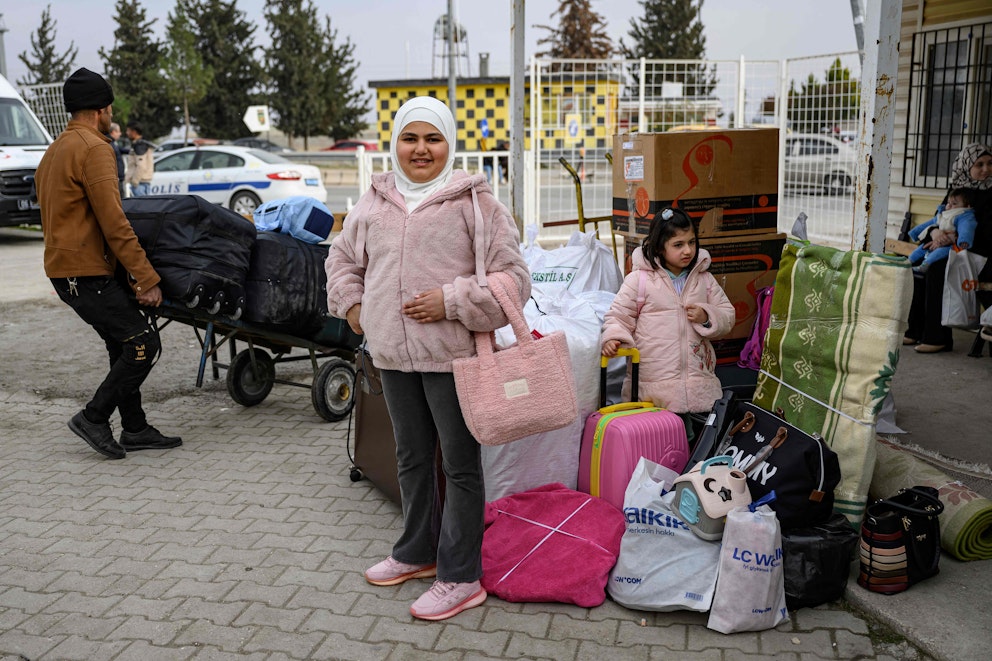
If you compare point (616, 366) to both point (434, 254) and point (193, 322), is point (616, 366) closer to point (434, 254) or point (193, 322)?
point (434, 254)

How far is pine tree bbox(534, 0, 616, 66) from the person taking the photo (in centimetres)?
5897

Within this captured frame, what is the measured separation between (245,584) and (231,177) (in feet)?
50.4

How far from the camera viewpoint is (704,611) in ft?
11.0

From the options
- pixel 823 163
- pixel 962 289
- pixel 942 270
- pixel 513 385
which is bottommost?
pixel 962 289

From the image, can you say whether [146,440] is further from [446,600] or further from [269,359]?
[446,600]

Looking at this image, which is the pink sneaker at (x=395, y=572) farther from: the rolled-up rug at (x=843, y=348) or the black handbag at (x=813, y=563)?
the rolled-up rug at (x=843, y=348)

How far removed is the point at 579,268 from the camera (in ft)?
17.8

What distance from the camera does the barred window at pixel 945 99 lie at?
334 inches

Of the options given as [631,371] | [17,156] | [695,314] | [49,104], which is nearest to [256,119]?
[49,104]

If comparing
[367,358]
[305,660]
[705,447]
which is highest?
[367,358]

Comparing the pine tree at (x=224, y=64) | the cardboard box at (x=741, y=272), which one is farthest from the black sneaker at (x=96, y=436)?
the pine tree at (x=224, y=64)

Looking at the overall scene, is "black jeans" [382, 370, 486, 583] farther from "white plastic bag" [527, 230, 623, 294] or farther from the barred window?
the barred window

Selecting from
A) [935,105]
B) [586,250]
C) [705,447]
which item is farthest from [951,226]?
[705,447]

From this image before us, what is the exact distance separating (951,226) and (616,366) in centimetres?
365
